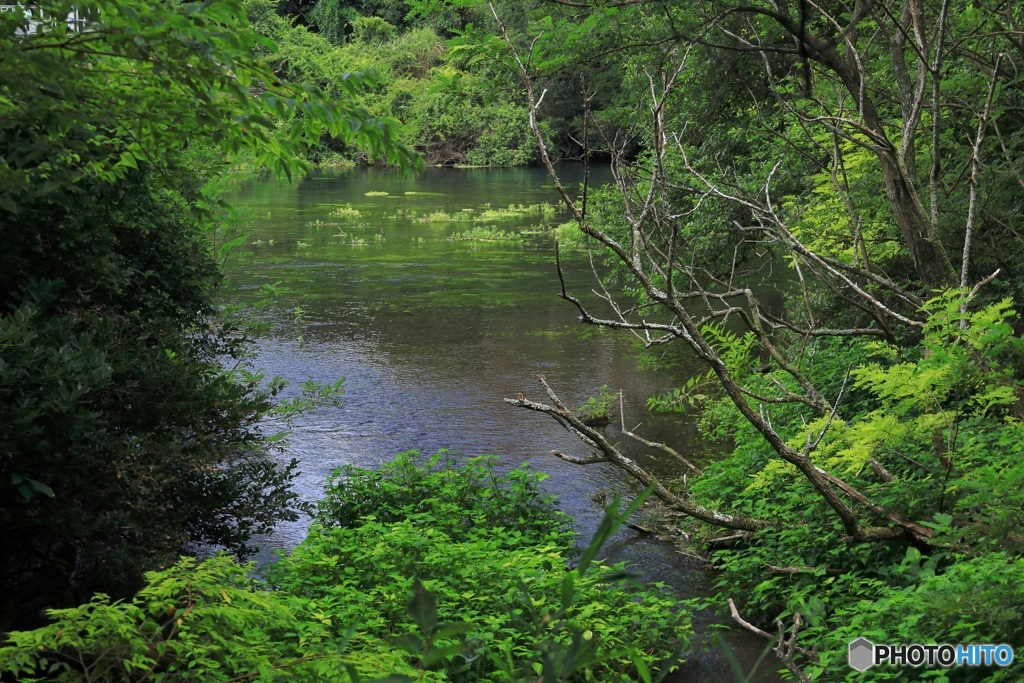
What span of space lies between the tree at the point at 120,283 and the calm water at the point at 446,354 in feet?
2.94

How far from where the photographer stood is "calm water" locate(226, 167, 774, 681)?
882 cm

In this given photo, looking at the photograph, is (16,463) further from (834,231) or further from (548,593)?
(834,231)

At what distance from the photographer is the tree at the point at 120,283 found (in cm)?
296

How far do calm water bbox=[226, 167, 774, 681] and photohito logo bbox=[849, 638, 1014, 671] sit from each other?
1.03 metres

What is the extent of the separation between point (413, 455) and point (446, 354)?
215 inches

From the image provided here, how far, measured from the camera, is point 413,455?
783 cm

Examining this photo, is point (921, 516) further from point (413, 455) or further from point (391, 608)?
point (413, 455)

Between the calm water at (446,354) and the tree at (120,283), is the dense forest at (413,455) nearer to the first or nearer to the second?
the tree at (120,283)

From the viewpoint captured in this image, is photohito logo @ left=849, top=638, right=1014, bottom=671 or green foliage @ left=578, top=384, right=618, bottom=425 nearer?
photohito logo @ left=849, top=638, right=1014, bottom=671

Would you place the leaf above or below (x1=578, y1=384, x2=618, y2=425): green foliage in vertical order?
above

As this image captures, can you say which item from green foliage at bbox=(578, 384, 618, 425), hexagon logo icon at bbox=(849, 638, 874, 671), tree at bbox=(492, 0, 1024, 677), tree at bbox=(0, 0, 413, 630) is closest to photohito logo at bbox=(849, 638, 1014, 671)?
hexagon logo icon at bbox=(849, 638, 874, 671)

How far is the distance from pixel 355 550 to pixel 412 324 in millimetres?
9390

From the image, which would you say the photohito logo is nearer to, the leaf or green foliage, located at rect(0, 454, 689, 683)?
green foliage, located at rect(0, 454, 689, 683)

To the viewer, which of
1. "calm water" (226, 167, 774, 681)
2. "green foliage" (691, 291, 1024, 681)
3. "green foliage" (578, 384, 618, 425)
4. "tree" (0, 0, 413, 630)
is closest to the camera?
"tree" (0, 0, 413, 630)
